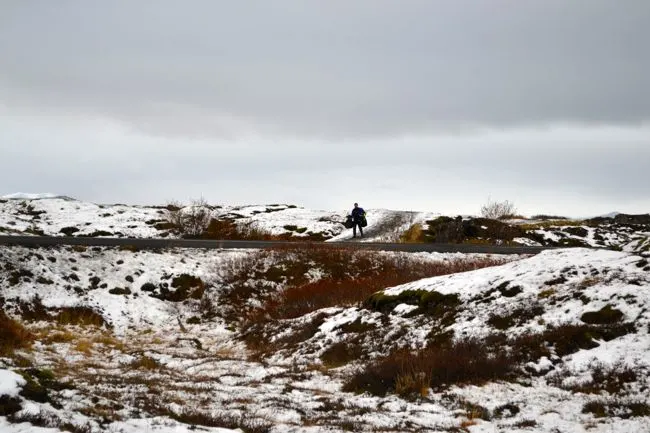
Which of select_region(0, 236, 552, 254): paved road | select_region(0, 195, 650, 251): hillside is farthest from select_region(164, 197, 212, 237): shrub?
select_region(0, 236, 552, 254): paved road

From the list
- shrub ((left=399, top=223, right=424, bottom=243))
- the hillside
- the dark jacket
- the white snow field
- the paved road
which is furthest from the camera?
shrub ((left=399, top=223, right=424, bottom=243))

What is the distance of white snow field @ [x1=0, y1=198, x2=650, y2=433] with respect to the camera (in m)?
7.40

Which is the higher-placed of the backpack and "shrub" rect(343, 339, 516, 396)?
the backpack

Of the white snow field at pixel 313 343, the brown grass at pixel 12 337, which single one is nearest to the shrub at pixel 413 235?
the white snow field at pixel 313 343

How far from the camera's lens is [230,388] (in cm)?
1012

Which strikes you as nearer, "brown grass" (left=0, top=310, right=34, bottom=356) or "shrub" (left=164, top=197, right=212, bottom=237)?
"brown grass" (left=0, top=310, right=34, bottom=356)

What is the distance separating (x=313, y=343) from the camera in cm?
1469

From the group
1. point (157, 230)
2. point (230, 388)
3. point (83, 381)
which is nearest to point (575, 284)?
point (230, 388)

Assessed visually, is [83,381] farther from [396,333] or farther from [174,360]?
[396,333]

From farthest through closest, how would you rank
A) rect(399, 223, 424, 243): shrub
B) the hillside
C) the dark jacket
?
rect(399, 223, 424, 243): shrub < the hillside < the dark jacket

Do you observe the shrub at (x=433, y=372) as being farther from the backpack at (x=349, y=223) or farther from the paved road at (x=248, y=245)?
the backpack at (x=349, y=223)

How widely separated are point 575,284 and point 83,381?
→ 11.9 metres

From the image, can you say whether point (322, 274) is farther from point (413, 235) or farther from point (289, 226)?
point (289, 226)

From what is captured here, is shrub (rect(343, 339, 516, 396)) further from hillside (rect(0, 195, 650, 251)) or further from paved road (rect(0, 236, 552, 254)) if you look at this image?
hillside (rect(0, 195, 650, 251))
